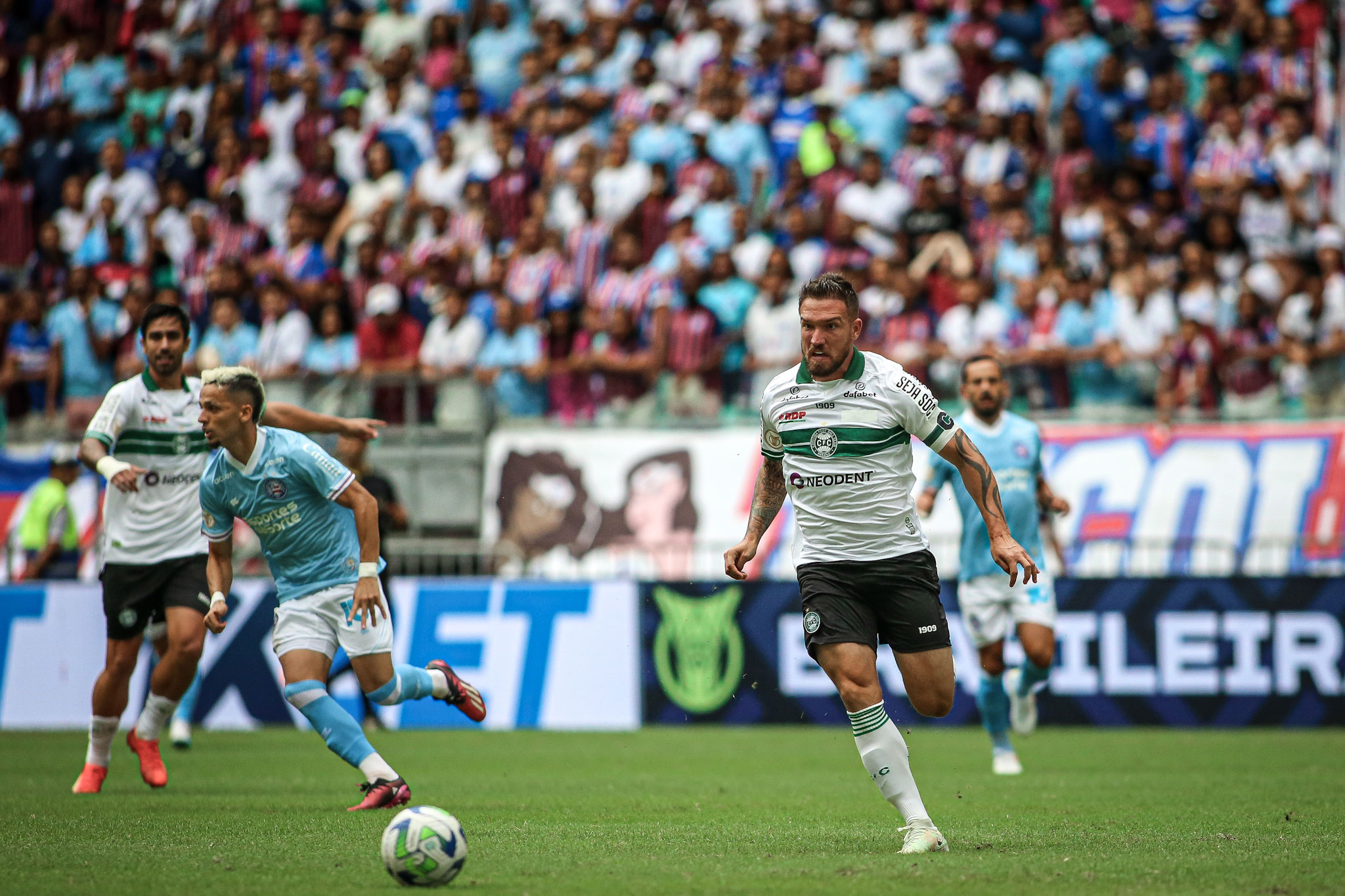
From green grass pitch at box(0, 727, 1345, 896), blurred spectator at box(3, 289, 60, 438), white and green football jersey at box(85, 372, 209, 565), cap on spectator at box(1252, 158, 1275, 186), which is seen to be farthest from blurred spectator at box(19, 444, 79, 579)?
cap on spectator at box(1252, 158, 1275, 186)

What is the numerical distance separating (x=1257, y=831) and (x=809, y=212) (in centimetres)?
1249

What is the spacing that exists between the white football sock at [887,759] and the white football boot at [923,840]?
0.12 feet

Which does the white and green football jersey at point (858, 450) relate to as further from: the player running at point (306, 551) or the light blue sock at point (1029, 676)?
the light blue sock at point (1029, 676)

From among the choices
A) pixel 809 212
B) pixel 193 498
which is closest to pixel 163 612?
pixel 193 498

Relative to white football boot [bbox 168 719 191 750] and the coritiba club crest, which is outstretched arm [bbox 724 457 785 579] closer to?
white football boot [bbox 168 719 191 750]

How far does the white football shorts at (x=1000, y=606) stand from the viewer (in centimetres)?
1205

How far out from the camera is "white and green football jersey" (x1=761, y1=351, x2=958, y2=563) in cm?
761

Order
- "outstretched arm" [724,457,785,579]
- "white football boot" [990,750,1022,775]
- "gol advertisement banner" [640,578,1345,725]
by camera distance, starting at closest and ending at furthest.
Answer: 1. "outstretched arm" [724,457,785,579]
2. "white football boot" [990,750,1022,775]
3. "gol advertisement banner" [640,578,1345,725]

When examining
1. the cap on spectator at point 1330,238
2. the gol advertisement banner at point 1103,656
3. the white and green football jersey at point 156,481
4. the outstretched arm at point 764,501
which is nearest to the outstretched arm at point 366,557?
the outstretched arm at point 764,501

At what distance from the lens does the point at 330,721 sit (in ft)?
29.2

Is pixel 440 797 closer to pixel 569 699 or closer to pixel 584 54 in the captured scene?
pixel 569 699

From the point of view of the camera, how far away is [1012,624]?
13.6 m

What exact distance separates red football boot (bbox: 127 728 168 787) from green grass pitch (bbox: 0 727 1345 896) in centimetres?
15

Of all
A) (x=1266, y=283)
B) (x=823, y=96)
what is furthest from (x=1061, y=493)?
(x=823, y=96)
